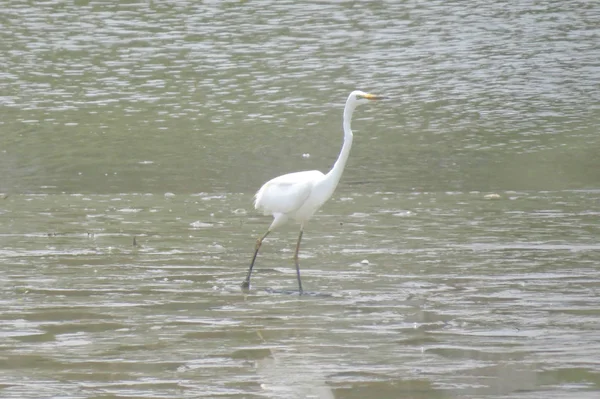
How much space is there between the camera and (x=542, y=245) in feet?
35.3

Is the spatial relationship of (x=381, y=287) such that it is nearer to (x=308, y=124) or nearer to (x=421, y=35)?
(x=308, y=124)

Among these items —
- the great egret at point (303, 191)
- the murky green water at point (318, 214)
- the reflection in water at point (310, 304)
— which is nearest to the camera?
the reflection in water at point (310, 304)

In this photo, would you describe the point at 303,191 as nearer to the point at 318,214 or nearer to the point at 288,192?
the point at 288,192

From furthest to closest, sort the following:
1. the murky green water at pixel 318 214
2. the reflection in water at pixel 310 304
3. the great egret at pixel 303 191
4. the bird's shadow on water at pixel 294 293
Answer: the great egret at pixel 303 191 < the bird's shadow on water at pixel 294 293 < the murky green water at pixel 318 214 < the reflection in water at pixel 310 304

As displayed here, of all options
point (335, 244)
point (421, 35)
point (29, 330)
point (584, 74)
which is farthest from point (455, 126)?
point (29, 330)

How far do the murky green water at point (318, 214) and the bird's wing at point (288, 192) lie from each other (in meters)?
0.61

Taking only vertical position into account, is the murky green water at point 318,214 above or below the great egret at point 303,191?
below

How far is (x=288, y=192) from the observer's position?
31.9 ft

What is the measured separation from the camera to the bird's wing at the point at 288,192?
31.8ft

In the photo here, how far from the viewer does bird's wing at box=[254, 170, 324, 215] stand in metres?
9.70

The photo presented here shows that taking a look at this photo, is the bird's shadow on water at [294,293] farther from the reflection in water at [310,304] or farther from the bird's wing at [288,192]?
the bird's wing at [288,192]

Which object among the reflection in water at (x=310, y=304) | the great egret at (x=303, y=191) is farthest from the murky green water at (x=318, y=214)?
the great egret at (x=303, y=191)

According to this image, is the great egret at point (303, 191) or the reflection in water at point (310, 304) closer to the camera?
the reflection in water at point (310, 304)

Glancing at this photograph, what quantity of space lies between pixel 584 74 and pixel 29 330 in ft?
55.6
